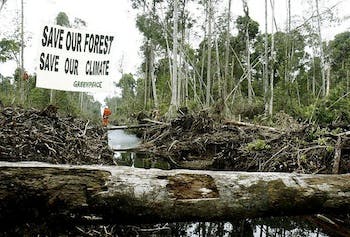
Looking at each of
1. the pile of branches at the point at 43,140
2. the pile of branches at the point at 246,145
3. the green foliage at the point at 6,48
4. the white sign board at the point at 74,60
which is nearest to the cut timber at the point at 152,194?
the pile of branches at the point at 43,140

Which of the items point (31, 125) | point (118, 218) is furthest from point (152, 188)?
point (31, 125)

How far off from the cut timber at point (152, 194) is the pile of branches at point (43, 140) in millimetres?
1676

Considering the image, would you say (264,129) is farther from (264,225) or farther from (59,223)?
(59,223)

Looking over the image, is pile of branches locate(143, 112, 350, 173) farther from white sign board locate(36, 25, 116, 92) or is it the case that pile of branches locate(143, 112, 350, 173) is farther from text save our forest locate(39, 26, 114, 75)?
text save our forest locate(39, 26, 114, 75)

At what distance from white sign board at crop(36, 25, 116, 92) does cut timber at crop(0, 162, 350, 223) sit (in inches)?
142

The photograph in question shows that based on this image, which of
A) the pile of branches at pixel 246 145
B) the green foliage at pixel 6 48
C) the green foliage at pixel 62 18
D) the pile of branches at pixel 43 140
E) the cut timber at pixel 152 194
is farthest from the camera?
the green foliage at pixel 62 18

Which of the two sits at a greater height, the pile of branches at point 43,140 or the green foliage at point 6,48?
the green foliage at point 6,48

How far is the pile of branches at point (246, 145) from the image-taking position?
5.39 meters

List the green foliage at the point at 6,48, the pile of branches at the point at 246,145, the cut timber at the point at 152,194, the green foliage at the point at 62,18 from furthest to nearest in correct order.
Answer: the green foliage at the point at 62,18 → the green foliage at the point at 6,48 → the pile of branches at the point at 246,145 → the cut timber at the point at 152,194

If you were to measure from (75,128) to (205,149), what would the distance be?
440 cm

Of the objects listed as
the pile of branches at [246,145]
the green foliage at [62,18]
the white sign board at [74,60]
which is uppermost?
the green foliage at [62,18]

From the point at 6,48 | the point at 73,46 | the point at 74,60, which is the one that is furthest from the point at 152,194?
the point at 6,48

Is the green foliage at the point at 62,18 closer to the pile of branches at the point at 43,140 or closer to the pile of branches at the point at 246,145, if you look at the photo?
the pile of branches at the point at 246,145

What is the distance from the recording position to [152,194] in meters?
2.26
